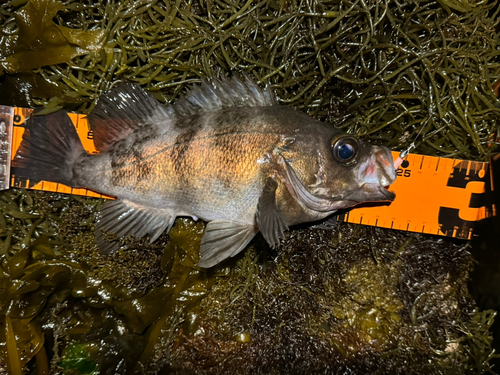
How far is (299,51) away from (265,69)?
31cm

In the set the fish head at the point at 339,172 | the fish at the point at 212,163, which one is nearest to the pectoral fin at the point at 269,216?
the fish at the point at 212,163

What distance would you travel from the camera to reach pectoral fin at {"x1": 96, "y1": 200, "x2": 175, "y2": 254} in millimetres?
2256

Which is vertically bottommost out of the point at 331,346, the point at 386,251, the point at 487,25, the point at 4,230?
the point at 331,346

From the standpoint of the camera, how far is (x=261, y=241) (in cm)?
241

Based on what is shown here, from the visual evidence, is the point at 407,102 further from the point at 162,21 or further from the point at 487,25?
the point at 162,21

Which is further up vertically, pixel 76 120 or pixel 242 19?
pixel 242 19

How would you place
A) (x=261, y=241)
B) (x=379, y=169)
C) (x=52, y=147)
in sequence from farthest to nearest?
(x=261, y=241) → (x=52, y=147) → (x=379, y=169)

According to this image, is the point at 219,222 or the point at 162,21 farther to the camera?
the point at 162,21

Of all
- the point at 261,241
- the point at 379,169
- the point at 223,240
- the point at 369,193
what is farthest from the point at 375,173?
the point at 223,240

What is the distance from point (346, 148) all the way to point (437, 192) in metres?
0.97

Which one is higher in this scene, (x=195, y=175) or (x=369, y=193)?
(x=369, y=193)

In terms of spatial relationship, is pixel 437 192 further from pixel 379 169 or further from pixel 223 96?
pixel 223 96

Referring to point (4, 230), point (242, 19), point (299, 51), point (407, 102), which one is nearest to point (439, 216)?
point (407, 102)

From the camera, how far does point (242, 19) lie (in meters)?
2.33
